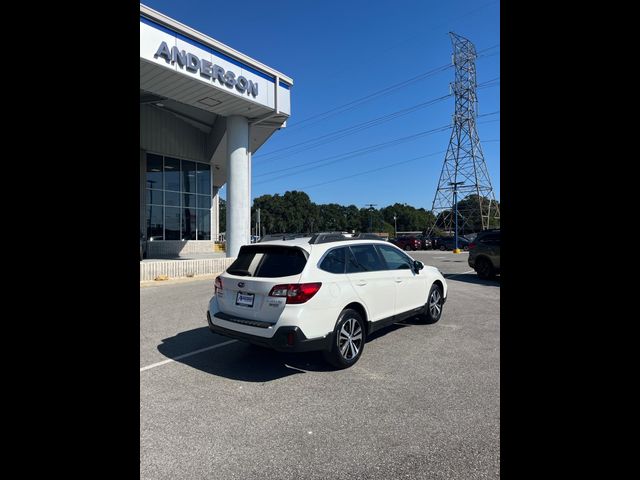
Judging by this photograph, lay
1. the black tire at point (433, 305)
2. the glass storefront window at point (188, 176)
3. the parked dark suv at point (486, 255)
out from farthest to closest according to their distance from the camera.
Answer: the glass storefront window at point (188, 176) → the parked dark suv at point (486, 255) → the black tire at point (433, 305)

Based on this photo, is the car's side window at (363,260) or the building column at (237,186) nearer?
the car's side window at (363,260)

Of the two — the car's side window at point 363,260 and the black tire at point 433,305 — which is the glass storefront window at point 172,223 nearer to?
the black tire at point 433,305

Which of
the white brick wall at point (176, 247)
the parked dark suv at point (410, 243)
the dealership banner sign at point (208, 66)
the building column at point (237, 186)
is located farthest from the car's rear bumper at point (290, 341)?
the parked dark suv at point (410, 243)

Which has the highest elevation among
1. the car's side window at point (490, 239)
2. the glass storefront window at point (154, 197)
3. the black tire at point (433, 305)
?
the glass storefront window at point (154, 197)

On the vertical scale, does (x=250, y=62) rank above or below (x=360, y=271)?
above

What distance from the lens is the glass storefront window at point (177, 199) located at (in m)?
23.0

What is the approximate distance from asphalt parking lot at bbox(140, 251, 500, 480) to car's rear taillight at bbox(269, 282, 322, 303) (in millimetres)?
964

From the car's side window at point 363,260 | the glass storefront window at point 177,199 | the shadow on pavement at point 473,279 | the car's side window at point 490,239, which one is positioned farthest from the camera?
the glass storefront window at point 177,199
